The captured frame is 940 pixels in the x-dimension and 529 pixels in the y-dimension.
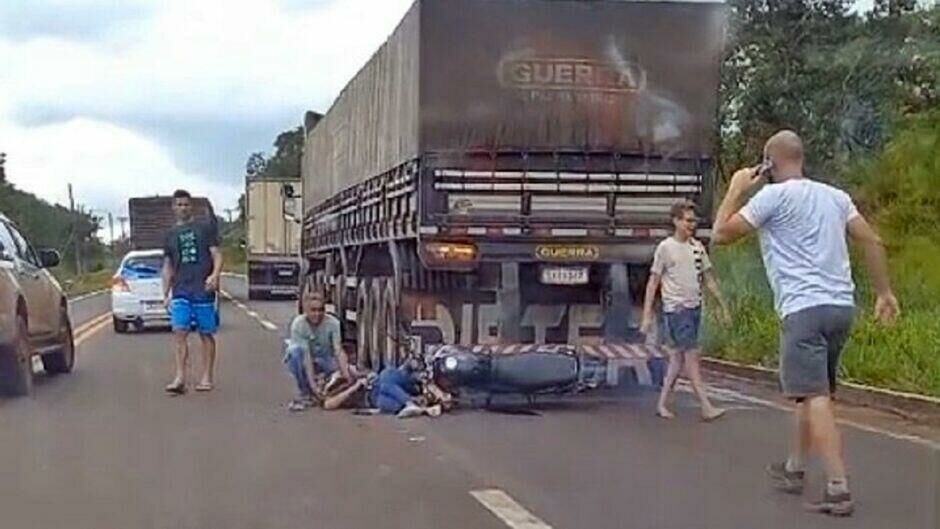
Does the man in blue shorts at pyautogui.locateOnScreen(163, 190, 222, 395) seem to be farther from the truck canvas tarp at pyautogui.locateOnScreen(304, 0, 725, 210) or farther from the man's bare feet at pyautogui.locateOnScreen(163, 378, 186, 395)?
the truck canvas tarp at pyautogui.locateOnScreen(304, 0, 725, 210)

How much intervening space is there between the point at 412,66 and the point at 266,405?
3.21m

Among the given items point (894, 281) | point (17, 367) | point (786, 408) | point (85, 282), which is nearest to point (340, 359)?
point (17, 367)

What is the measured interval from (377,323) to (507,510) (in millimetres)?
7949

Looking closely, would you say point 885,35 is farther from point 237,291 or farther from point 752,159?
point 237,291

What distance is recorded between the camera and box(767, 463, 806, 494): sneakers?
891 centimetres

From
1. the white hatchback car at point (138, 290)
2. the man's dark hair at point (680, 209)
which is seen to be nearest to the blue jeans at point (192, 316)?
the man's dark hair at point (680, 209)

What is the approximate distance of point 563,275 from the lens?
46.2 feet

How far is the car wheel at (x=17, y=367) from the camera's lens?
1513 cm

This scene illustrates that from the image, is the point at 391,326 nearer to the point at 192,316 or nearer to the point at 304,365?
the point at 304,365

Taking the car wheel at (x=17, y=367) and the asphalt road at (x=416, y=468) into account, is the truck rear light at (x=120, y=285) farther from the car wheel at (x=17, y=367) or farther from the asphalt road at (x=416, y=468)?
the asphalt road at (x=416, y=468)

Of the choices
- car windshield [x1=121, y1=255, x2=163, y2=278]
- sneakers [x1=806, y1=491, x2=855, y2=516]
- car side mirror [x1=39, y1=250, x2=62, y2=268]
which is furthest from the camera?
car windshield [x1=121, y1=255, x2=163, y2=278]

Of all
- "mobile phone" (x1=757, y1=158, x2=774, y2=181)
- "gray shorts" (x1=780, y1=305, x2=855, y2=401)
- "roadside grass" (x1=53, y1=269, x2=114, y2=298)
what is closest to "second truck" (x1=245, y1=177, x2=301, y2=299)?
"roadside grass" (x1=53, y1=269, x2=114, y2=298)

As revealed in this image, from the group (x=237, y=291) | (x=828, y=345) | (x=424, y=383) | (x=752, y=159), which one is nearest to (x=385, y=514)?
(x=828, y=345)

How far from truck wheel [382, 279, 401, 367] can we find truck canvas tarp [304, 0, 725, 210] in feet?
4.78
